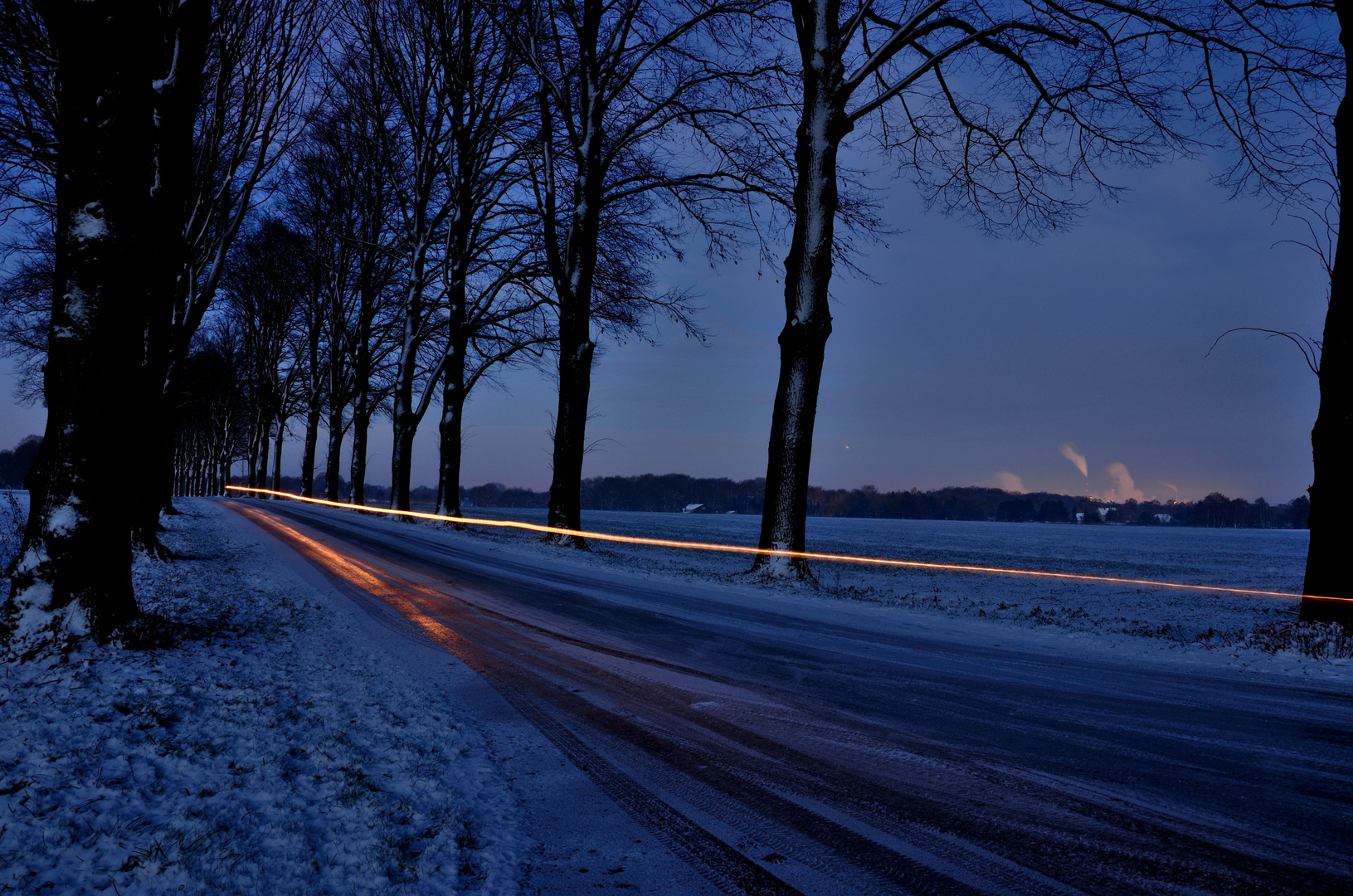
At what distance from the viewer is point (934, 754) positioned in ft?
9.98

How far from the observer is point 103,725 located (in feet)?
9.80

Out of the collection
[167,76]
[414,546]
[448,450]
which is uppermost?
[167,76]

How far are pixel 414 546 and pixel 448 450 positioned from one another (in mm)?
10449

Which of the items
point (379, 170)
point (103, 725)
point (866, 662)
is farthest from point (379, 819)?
point (379, 170)

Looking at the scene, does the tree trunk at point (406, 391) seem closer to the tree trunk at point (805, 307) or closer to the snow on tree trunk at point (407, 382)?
the snow on tree trunk at point (407, 382)

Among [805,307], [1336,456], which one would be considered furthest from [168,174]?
[1336,456]

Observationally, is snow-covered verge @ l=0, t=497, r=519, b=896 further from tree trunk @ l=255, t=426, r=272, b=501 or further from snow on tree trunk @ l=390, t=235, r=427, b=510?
tree trunk @ l=255, t=426, r=272, b=501

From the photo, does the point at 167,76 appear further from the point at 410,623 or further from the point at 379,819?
the point at 379,819

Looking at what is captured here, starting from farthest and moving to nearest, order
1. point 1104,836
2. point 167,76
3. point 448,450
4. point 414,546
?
1. point 448,450
2. point 414,546
3. point 167,76
4. point 1104,836

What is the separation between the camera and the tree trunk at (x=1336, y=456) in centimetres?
691

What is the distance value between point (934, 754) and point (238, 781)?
111 inches

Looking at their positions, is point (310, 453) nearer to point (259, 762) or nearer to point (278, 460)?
point (278, 460)

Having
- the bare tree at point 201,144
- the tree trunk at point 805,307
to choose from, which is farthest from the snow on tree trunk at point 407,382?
the tree trunk at point 805,307

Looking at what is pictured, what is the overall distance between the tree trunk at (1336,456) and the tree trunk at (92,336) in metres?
10.3
